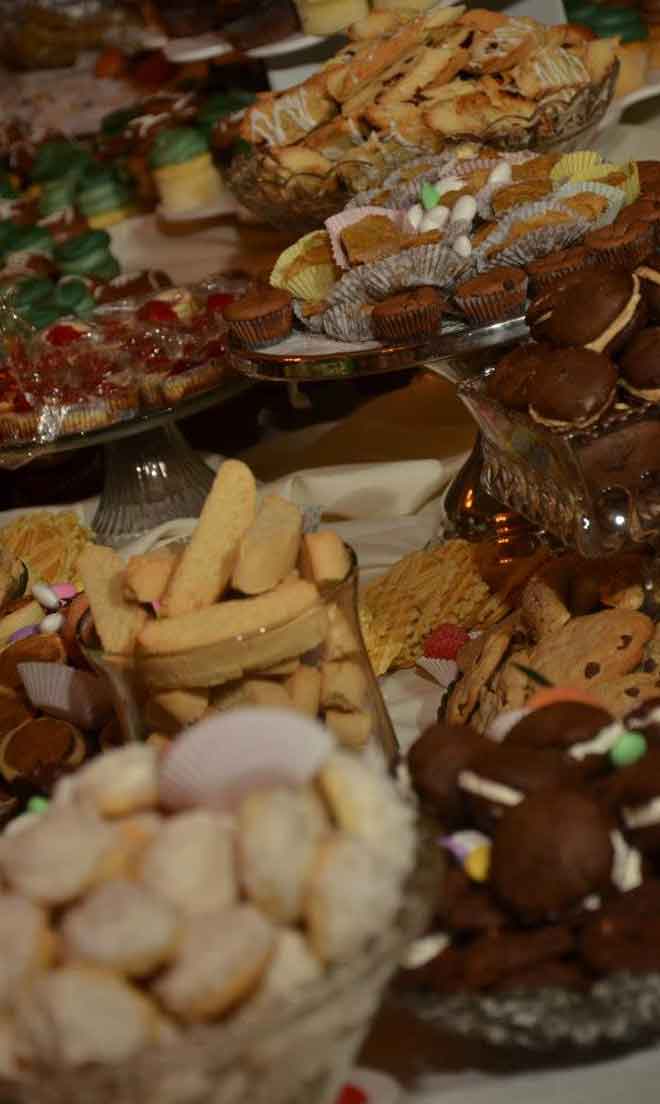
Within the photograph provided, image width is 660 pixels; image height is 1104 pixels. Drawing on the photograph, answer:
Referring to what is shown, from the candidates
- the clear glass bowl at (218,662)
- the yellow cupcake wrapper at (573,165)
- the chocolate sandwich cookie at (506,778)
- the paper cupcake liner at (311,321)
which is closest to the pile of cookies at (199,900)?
the chocolate sandwich cookie at (506,778)

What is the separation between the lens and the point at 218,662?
883 millimetres

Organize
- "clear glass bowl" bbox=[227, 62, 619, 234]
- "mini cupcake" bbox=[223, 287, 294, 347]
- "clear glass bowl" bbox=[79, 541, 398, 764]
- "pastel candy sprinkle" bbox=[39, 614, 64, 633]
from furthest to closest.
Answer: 1. "clear glass bowl" bbox=[227, 62, 619, 234]
2. "mini cupcake" bbox=[223, 287, 294, 347]
3. "pastel candy sprinkle" bbox=[39, 614, 64, 633]
4. "clear glass bowl" bbox=[79, 541, 398, 764]

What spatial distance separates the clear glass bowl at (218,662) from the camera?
88 centimetres

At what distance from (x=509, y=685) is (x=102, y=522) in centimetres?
92

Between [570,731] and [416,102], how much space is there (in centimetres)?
124

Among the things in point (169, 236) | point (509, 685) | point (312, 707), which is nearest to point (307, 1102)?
point (312, 707)

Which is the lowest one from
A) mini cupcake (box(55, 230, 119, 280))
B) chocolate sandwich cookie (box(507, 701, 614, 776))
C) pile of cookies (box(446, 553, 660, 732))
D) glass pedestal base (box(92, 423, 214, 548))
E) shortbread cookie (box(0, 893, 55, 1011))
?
glass pedestal base (box(92, 423, 214, 548))

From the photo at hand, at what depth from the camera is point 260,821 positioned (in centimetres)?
58

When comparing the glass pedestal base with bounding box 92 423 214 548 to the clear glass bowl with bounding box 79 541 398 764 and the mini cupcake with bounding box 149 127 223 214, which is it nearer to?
the mini cupcake with bounding box 149 127 223 214

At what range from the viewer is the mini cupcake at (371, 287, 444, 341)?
4.35ft

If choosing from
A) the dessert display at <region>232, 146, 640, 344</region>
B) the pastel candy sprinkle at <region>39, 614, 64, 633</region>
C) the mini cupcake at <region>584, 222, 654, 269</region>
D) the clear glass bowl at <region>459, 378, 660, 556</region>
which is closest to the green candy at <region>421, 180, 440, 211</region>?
the dessert display at <region>232, 146, 640, 344</region>

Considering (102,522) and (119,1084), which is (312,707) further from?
(102,522)

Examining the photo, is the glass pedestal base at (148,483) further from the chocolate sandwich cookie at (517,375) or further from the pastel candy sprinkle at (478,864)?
the pastel candy sprinkle at (478,864)

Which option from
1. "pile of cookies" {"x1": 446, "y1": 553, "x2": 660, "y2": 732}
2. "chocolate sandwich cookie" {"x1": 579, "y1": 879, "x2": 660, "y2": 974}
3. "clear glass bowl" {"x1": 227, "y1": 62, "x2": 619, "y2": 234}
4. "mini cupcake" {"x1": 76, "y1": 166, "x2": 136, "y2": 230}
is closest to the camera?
"chocolate sandwich cookie" {"x1": 579, "y1": 879, "x2": 660, "y2": 974}
